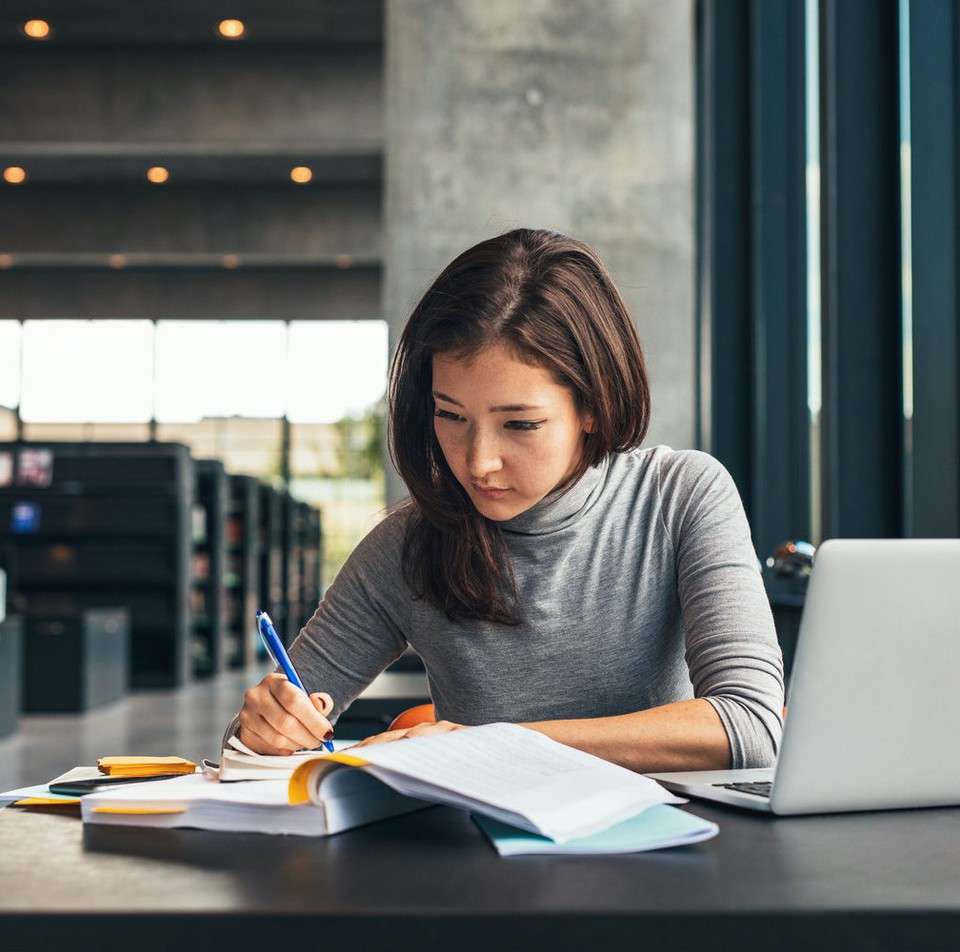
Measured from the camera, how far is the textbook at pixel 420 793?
0.76 meters

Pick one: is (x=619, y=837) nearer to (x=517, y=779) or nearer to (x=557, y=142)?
(x=517, y=779)

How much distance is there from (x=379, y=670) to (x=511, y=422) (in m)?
0.43

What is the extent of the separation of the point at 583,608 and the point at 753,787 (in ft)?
1.79

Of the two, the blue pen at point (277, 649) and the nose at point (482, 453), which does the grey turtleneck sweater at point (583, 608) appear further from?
the blue pen at point (277, 649)

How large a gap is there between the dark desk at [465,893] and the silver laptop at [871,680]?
0.06 m

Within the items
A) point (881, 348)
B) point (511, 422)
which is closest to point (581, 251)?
point (511, 422)

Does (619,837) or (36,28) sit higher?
(36,28)

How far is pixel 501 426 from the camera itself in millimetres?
1348

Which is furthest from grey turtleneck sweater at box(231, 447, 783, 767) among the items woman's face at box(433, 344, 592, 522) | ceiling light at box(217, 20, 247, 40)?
ceiling light at box(217, 20, 247, 40)

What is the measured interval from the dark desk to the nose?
1.92 ft

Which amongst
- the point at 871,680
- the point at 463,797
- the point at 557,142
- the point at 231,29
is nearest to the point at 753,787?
the point at 871,680

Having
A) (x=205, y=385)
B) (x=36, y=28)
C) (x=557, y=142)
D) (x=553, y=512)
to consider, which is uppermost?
(x=36, y=28)

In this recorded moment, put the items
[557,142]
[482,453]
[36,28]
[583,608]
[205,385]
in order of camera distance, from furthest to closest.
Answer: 1. [205,385]
2. [36,28]
3. [557,142]
4. [583,608]
5. [482,453]

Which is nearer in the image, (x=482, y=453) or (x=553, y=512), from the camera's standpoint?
(x=482, y=453)
